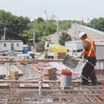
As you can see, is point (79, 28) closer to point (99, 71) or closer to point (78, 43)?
point (78, 43)

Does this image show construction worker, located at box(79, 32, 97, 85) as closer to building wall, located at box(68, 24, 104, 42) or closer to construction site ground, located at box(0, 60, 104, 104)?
construction site ground, located at box(0, 60, 104, 104)

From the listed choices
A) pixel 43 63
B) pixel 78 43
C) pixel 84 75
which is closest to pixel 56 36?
pixel 78 43

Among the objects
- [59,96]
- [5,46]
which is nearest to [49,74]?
[59,96]

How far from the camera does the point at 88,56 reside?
832cm

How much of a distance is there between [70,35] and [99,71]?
4690 cm

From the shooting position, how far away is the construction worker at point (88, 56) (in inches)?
317

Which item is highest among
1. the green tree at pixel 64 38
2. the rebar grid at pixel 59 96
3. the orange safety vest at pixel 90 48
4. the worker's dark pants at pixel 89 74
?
Answer: the green tree at pixel 64 38

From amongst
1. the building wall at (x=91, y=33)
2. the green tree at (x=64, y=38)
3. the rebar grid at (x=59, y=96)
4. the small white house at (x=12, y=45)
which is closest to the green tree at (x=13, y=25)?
the building wall at (x=91, y=33)

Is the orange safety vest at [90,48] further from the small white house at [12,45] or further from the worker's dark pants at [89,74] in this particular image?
the small white house at [12,45]

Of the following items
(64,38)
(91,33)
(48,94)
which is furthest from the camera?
(64,38)

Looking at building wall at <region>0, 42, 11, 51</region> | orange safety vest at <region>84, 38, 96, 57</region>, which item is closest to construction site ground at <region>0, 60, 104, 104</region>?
orange safety vest at <region>84, 38, 96, 57</region>

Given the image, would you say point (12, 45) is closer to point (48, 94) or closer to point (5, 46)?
point (5, 46)

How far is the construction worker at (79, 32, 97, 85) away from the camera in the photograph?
805 cm

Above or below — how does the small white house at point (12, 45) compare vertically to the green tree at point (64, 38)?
below
